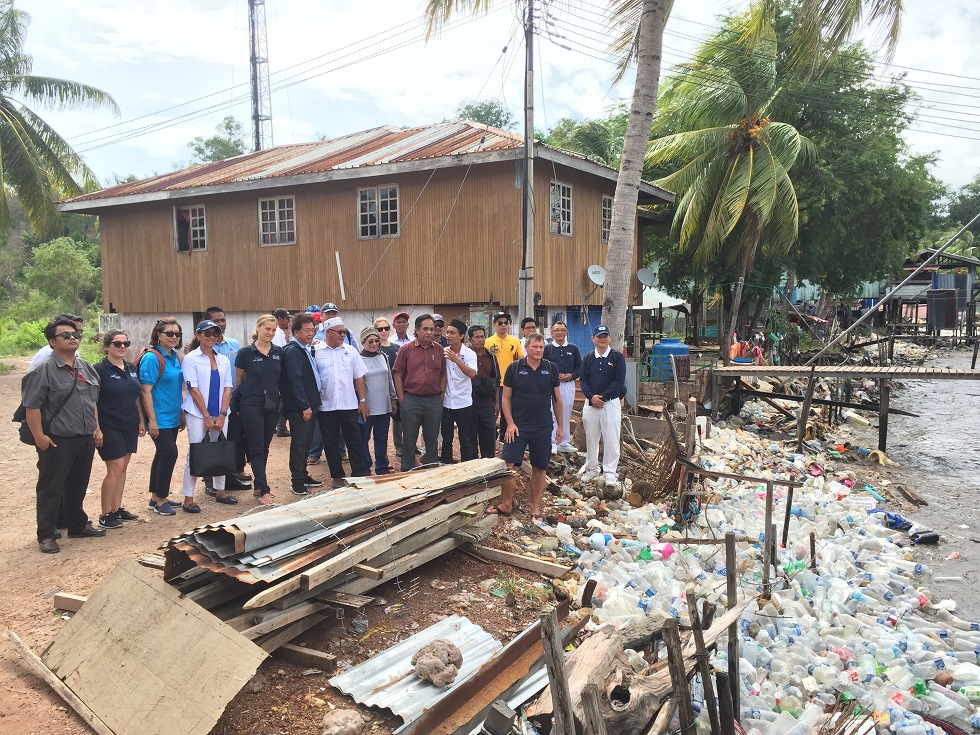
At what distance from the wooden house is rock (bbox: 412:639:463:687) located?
1042cm

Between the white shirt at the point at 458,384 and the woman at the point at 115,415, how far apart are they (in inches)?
125

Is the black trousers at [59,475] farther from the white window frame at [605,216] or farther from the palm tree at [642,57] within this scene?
the white window frame at [605,216]

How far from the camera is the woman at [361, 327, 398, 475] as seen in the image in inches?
310

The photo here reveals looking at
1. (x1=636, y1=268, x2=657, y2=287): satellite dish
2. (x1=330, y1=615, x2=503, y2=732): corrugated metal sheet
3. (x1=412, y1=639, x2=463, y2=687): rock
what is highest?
(x1=636, y1=268, x2=657, y2=287): satellite dish

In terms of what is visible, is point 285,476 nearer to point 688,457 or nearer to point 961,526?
point 688,457

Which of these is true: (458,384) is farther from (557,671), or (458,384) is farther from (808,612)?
(557,671)

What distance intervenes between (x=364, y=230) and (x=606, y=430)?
958cm

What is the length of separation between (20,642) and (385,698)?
7.55 ft

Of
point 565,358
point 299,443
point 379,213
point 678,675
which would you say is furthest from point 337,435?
point 379,213

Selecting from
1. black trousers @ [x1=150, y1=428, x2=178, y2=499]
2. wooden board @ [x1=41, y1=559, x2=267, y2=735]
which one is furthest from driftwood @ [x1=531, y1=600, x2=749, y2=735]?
black trousers @ [x1=150, y1=428, x2=178, y2=499]

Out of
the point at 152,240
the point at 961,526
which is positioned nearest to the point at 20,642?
the point at 961,526

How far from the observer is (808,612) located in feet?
20.6

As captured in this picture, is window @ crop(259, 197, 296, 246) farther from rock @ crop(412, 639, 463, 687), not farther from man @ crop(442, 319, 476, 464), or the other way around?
rock @ crop(412, 639, 463, 687)

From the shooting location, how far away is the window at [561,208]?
1519cm
